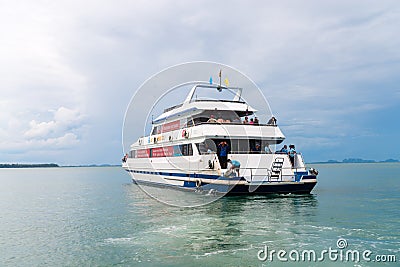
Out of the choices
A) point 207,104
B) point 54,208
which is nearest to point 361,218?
point 207,104

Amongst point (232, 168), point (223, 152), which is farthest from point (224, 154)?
point (232, 168)

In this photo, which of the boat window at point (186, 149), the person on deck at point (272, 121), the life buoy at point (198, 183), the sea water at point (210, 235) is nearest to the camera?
the sea water at point (210, 235)

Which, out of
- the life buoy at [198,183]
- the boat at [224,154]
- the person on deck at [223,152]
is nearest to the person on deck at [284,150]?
the boat at [224,154]

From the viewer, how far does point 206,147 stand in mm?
25438

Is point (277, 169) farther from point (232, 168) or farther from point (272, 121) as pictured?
point (272, 121)

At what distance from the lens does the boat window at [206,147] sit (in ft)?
81.9

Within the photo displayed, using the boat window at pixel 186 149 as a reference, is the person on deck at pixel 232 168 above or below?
below

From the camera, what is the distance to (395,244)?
38.0 ft

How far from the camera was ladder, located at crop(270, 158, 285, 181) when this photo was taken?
22906mm

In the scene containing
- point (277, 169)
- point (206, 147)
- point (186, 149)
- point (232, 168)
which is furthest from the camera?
point (186, 149)

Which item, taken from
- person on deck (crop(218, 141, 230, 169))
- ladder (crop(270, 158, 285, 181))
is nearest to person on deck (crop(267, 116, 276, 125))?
ladder (crop(270, 158, 285, 181))

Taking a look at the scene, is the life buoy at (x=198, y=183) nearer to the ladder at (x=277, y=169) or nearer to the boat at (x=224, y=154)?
the boat at (x=224, y=154)

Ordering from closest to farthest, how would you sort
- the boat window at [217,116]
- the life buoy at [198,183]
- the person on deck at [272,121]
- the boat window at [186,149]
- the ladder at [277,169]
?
the ladder at [277,169], the life buoy at [198,183], the person on deck at [272,121], the boat window at [186,149], the boat window at [217,116]

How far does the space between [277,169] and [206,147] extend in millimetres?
4905
